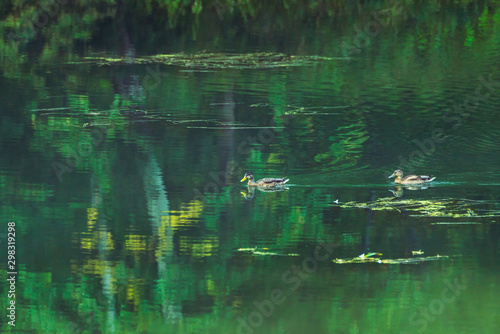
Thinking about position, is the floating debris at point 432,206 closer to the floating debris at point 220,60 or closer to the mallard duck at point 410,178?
the mallard duck at point 410,178

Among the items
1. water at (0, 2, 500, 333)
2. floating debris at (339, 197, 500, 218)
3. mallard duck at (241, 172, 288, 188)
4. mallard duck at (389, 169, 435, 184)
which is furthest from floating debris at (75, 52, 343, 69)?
floating debris at (339, 197, 500, 218)

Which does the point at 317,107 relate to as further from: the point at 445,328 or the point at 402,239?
the point at 445,328

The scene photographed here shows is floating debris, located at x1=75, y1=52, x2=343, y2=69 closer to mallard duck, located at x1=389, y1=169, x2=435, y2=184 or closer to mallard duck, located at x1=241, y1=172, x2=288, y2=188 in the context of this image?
mallard duck, located at x1=241, y1=172, x2=288, y2=188

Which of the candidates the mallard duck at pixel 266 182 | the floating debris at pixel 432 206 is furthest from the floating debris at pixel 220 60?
A: the floating debris at pixel 432 206

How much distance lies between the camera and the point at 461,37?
24766mm

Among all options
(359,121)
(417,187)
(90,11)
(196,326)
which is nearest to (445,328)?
(196,326)

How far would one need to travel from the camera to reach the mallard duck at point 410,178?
12023 millimetres

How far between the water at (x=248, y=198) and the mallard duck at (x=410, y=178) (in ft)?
0.35

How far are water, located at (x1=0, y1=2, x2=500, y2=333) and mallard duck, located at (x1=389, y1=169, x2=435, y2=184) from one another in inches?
4.2

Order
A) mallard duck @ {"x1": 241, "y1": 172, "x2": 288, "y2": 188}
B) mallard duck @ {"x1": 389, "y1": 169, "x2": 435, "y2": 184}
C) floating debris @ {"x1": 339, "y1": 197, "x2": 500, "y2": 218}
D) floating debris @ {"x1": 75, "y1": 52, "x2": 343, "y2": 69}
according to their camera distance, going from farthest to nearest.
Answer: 1. floating debris @ {"x1": 75, "y1": 52, "x2": 343, "y2": 69}
2. mallard duck @ {"x1": 241, "y1": 172, "x2": 288, "y2": 188}
3. mallard duck @ {"x1": 389, "y1": 169, "x2": 435, "y2": 184}
4. floating debris @ {"x1": 339, "y1": 197, "x2": 500, "y2": 218}

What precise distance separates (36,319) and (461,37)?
1741 cm

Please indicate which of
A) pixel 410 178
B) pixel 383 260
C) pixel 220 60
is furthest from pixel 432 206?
pixel 220 60

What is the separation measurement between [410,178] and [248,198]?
160 centimetres

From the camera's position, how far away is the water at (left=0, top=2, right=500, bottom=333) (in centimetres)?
879
